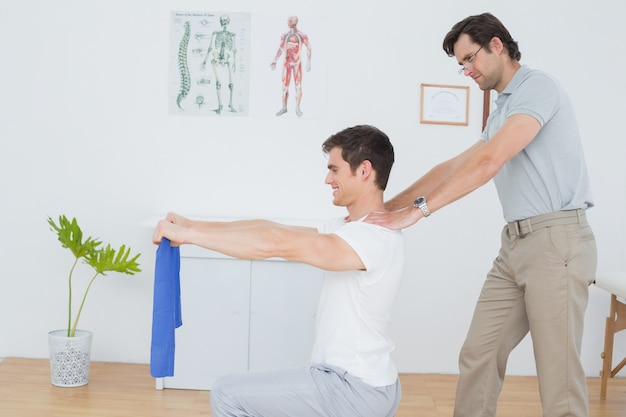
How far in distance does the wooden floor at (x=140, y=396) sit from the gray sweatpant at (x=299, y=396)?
4.34 feet

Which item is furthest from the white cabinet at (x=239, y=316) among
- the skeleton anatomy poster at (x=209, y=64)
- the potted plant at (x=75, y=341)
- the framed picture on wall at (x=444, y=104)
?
the framed picture on wall at (x=444, y=104)

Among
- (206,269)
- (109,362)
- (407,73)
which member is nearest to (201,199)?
(206,269)

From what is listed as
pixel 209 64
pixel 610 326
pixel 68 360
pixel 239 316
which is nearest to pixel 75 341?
pixel 68 360

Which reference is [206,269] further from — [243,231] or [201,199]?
[243,231]

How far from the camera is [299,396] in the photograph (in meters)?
1.85

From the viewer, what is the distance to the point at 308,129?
376 centimetres

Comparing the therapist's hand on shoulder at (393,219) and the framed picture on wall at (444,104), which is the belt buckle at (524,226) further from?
the framed picture on wall at (444,104)

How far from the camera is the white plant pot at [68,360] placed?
3391 mm

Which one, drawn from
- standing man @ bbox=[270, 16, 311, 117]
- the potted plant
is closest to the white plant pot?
the potted plant

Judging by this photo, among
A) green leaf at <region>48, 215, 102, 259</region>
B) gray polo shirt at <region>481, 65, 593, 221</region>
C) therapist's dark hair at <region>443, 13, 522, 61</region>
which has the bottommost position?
green leaf at <region>48, 215, 102, 259</region>

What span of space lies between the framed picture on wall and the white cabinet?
956 mm

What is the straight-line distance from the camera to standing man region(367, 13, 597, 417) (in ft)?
7.29

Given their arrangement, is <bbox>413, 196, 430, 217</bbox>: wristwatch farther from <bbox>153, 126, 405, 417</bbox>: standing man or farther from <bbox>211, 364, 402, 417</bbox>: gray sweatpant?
<bbox>211, 364, 402, 417</bbox>: gray sweatpant

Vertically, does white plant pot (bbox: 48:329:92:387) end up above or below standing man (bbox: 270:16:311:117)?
below
